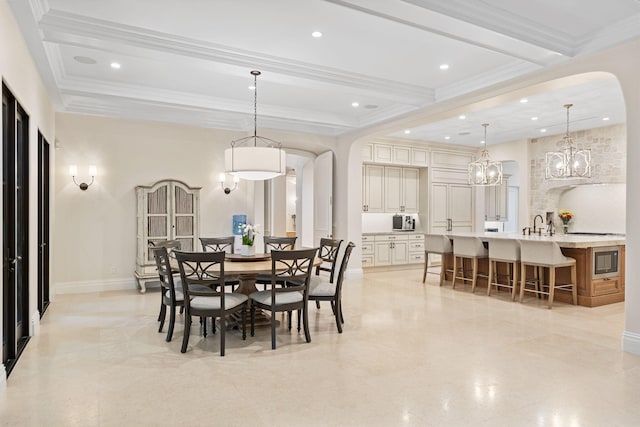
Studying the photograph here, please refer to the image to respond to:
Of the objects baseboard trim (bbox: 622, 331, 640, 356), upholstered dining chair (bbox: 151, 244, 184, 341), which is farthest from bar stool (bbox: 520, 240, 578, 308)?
upholstered dining chair (bbox: 151, 244, 184, 341)

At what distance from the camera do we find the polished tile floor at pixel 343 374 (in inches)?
100.0

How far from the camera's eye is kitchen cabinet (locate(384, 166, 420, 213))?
9.13m

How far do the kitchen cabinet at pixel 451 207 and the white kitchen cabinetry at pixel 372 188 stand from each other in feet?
4.18

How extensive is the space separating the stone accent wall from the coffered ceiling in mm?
1362

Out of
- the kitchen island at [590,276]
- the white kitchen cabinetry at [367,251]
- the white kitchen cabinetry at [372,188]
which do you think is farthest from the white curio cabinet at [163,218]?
the kitchen island at [590,276]

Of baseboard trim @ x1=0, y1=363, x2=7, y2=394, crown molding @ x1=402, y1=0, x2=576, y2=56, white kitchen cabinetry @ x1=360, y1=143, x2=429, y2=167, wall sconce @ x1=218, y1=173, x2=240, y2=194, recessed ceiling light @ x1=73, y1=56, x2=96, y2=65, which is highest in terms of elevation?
recessed ceiling light @ x1=73, y1=56, x2=96, y2=65

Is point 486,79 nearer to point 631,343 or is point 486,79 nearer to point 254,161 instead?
point 254,161

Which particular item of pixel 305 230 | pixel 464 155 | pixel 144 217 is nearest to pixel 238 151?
pixel 144 217

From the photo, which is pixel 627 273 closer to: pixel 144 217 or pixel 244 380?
pixel 244 380

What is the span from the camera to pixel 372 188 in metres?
8.93

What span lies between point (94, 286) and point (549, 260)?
6361mm

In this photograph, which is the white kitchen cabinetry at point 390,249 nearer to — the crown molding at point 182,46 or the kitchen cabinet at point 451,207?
the kitchen cabinet at point 451,207

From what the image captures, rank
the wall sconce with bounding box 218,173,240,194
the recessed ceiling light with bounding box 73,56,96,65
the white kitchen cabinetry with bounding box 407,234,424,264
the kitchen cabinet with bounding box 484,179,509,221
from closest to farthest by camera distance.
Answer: the recessed ceiling light with bounding box 73,56,96,65, the wall sconce with bounding box 218,173,240,194, the white kitchen cabinetry with bounding box 407,234,424,264, the kitchen cabinet with bounding box 484,179,509,221

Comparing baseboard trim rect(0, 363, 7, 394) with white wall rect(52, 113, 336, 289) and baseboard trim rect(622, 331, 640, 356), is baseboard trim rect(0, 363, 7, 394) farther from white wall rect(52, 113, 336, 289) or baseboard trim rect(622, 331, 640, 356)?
baseboard trim rect(622, 331, 640, 356)
